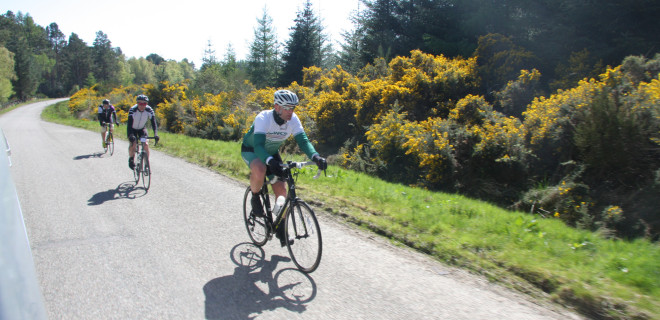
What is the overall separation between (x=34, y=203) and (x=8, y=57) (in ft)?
274

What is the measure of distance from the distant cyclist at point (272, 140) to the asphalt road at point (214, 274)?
2.71 ft

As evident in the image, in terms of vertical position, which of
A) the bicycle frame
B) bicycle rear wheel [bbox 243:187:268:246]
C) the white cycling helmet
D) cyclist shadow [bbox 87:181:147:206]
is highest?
the white cycling helmet

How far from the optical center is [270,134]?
505cm

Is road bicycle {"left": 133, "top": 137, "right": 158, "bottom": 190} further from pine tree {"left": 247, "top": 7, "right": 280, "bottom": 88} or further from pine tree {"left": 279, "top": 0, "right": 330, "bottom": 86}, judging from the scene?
pine tree {"left": 247, "top": 7, "right": 280, "bottom": 88}

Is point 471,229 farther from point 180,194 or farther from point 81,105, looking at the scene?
point 81,105

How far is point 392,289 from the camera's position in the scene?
4.20m

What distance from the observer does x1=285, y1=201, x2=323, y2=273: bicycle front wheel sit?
178 inches

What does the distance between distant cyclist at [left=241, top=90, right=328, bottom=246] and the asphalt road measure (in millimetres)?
826

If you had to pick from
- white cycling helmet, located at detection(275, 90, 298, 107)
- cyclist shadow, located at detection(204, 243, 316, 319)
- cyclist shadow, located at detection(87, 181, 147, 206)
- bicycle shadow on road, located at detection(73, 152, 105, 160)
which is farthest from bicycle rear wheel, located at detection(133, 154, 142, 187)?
white cycling helmet, located at detection(275, 90, 298, 107)

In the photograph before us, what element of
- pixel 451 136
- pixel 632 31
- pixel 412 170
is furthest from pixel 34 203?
pixel 632 31

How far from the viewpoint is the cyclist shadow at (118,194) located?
7.88 metres

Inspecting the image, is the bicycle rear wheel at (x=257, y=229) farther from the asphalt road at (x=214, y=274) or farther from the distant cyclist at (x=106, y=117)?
the distant cyclist at (x=106, y=117)

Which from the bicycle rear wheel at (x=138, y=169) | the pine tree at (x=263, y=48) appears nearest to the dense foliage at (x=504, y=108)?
the bicycle rear wheel at (x=138, y=169)

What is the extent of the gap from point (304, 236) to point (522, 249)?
2.90 metres
